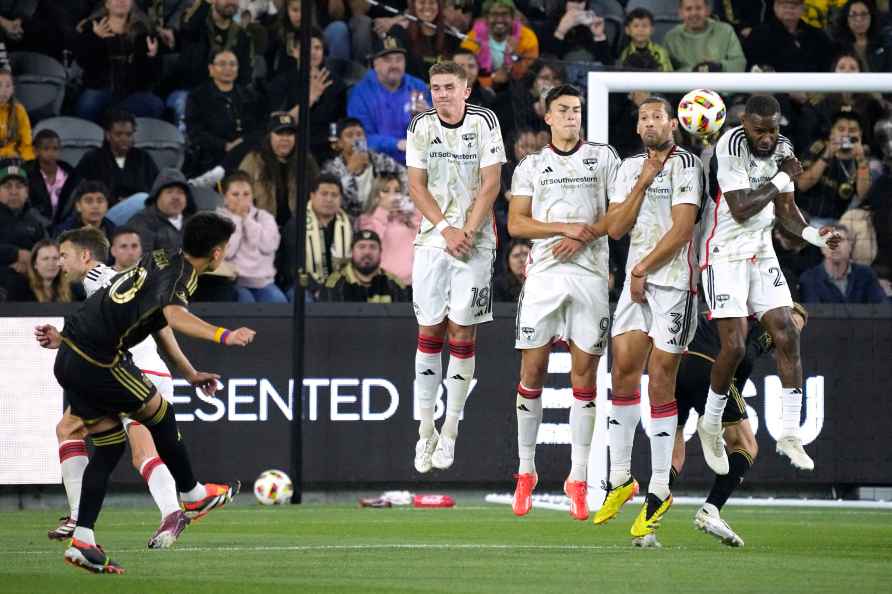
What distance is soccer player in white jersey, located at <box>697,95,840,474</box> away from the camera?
11.1 m

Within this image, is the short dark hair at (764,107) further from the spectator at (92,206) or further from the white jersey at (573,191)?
the spectator at (92,206)

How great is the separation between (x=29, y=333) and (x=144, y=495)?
1.94 meters

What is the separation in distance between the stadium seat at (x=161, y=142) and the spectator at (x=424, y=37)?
104 inches

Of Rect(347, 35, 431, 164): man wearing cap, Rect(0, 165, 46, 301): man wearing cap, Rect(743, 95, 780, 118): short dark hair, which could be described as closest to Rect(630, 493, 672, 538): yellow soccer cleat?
Rect(743, 95, 780, 118): short dark hair

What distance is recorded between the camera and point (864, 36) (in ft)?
60.6

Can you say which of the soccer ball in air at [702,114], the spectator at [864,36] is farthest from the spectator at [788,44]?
the soccer ball in air at [702,114]

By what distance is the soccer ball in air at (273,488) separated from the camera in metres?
14.9

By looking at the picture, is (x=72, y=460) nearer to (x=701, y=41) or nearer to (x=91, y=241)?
(x=91, y=241)

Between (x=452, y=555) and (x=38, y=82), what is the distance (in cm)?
948

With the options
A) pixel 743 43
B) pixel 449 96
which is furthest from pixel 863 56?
pixel 449 96

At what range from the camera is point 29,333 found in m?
15.5

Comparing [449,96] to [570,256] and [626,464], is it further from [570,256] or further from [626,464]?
[626,464]

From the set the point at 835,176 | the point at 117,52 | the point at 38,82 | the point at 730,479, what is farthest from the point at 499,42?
the point at 730,479

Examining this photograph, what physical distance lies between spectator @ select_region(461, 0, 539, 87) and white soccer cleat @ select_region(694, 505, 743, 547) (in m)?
7.04
